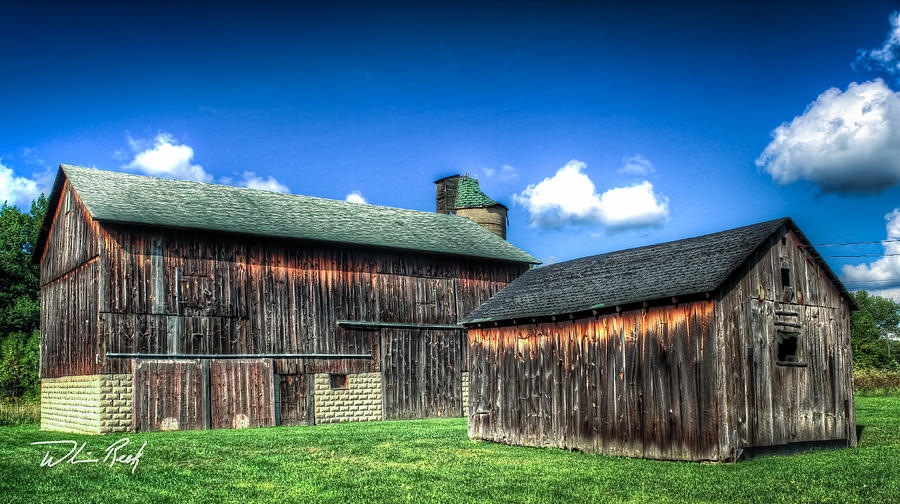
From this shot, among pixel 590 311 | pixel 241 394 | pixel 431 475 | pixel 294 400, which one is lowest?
pixel 431 475

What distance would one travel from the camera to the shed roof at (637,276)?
1672 centimetres

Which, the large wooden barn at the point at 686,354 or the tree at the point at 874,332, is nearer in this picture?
the large wooden barn at the point at 686,354

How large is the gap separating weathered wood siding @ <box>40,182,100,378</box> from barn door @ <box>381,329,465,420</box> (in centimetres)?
1052

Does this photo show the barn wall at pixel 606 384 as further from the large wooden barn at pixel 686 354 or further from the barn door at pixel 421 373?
the barn door at pixel 421 373

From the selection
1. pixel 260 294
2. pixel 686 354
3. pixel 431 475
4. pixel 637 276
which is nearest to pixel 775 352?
pixel 686 354

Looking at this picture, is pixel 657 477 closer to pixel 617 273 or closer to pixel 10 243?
pixel 617 273

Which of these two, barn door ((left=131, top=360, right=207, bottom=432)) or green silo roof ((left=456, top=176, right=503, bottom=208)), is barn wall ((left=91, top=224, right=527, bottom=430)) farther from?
green silo roof ((left=456, top=176, right=503, bottom=208))

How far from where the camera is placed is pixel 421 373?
1260 inches

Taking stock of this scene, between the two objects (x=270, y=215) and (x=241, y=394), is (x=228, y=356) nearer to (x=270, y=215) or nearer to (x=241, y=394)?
(x=241, y=394)

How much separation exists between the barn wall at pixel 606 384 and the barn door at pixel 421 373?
32.8ft

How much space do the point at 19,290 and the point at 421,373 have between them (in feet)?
111

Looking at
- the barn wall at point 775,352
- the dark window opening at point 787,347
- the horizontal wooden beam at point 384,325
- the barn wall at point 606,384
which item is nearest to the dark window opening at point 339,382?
the horizontal wooden beam at point 384,325

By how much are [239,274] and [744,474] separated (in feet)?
62.3

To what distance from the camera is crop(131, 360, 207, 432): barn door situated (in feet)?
84.4
